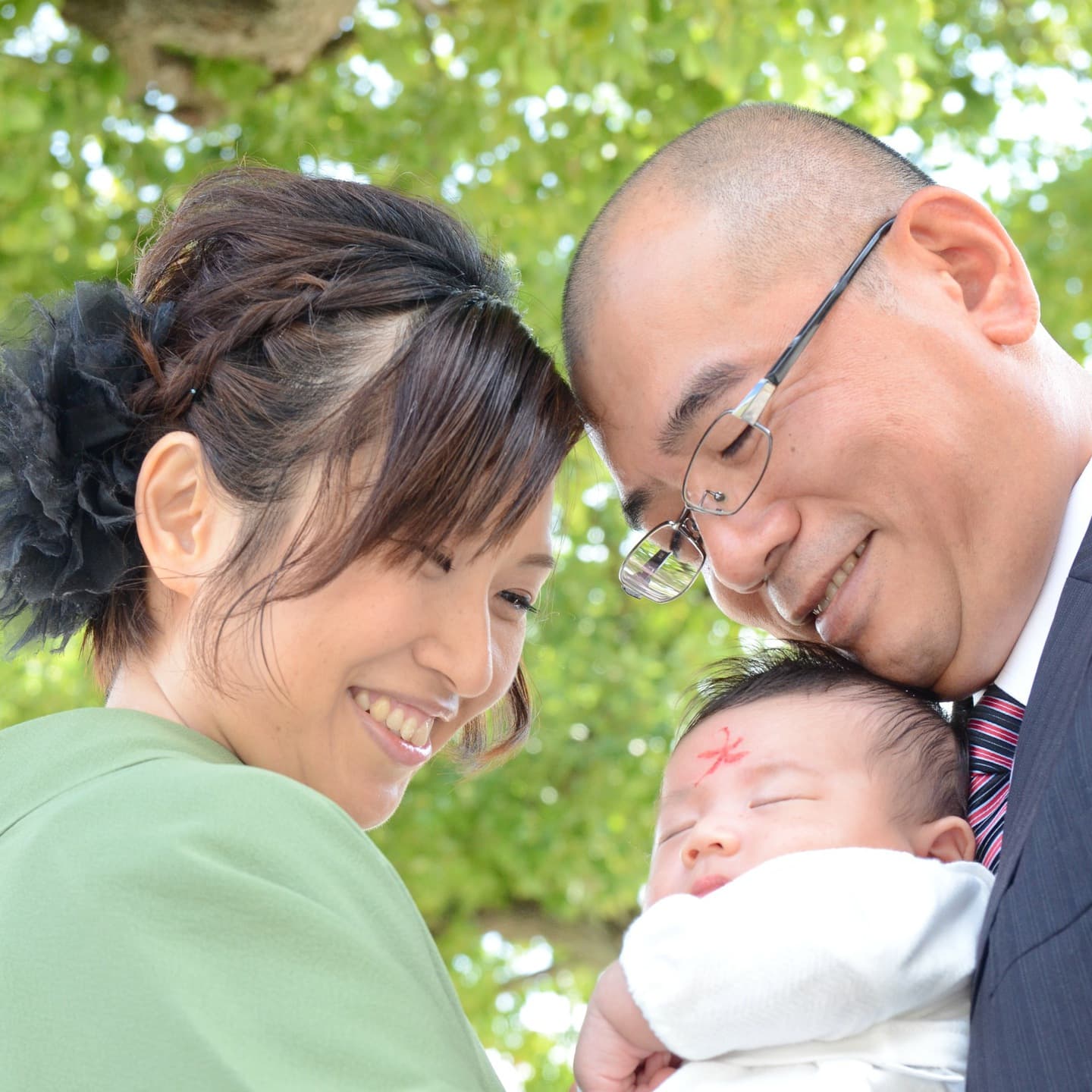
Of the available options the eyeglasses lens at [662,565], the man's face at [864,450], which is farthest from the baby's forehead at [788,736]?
the eyeglasses lens at [662,565]

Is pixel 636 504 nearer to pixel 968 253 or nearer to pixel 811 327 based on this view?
pixel 811 327

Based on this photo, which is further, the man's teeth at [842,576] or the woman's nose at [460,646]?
the man's teeth at [842,576]

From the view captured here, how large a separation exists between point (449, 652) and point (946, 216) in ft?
3.70

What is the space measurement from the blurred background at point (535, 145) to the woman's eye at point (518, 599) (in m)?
1.27

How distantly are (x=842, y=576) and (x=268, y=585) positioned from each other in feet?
3.02

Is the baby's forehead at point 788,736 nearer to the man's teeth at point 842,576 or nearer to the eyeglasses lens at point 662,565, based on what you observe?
the man's teeth at point 842,576

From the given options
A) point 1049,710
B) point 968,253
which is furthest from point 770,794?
point 968,253

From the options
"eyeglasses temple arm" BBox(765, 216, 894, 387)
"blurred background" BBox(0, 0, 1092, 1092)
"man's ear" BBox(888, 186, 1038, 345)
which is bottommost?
"blurred background" BBox(0, 0, 1092, 1092)

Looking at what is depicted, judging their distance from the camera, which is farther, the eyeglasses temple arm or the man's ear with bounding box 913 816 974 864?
the eyeglasses temple arm

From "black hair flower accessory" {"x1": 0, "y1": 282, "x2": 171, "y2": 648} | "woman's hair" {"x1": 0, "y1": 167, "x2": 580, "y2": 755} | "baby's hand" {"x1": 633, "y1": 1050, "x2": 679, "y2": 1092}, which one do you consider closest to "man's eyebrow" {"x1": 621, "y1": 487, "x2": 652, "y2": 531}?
"woman's hair" {"x1": 0, "y1": 167, "x2": 580, "y2": 755}

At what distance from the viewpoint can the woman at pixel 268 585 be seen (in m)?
1.41

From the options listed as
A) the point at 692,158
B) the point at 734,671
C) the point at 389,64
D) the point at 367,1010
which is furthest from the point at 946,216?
the point at 389,64

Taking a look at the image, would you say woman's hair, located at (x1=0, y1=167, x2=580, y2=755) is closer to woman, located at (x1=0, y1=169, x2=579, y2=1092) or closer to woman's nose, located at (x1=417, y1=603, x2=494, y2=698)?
woman, located at (x1=0, y1=169, x2=579, y2=1092)

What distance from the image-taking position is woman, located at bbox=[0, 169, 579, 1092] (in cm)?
141
